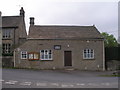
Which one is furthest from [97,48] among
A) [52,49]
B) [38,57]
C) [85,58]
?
[38,57]

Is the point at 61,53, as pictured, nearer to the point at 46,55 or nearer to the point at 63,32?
the point at 46,55

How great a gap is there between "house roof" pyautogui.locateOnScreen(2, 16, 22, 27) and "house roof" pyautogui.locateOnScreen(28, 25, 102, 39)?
8129 mm

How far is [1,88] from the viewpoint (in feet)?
32.2

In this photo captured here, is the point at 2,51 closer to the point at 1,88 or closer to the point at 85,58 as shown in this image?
the point at 85,58

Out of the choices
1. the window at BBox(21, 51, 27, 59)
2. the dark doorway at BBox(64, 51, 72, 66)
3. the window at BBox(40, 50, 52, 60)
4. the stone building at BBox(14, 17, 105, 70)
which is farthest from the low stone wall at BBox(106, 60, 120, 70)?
the window at BBox(21, 51, 27, 59)

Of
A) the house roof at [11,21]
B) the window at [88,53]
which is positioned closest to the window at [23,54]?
the window at [88,53]

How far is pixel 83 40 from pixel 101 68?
14.3ft

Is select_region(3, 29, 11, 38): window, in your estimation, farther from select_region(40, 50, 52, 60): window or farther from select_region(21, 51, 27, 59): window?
select_region(40, 50, 52, 60): window

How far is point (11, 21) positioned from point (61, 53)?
602 inches

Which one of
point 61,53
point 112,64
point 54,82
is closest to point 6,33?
point 61,53

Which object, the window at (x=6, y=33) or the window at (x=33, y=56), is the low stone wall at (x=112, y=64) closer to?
the window at (x=33, y=56)

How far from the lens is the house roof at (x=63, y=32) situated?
2452cm

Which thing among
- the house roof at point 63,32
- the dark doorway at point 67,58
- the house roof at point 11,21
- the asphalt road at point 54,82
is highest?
the house roof at point 11,21

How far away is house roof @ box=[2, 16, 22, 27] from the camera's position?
33.7 m
